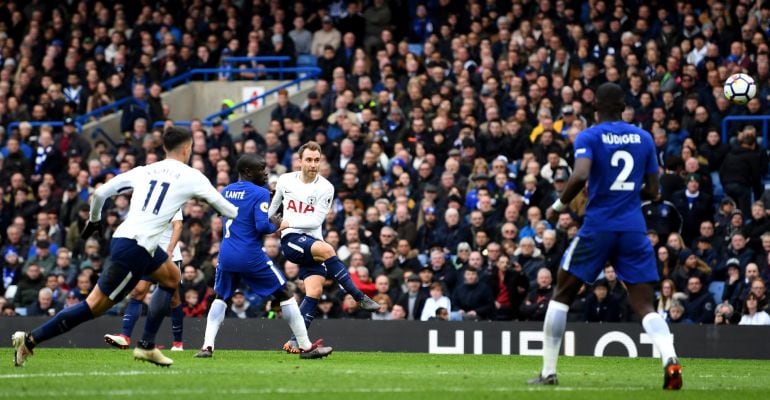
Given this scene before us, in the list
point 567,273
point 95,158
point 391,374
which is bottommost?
point 391,374

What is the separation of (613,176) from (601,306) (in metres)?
9.36

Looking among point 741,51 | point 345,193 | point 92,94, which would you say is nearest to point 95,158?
point 92,94

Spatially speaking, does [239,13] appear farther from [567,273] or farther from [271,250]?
[567,273]

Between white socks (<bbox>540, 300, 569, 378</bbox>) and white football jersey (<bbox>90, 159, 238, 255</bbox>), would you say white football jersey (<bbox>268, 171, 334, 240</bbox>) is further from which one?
white socks (<bbox>540, 300, 569, 378</bbox>)

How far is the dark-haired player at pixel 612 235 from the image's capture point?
10.7m

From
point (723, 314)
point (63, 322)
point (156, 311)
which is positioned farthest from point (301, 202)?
point (723, 314)

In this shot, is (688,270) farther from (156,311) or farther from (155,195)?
(155,195)

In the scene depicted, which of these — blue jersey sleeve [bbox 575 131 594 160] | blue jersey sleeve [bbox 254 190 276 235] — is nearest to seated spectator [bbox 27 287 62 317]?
blue jersey sleeve [bbox 254 190 276 235]

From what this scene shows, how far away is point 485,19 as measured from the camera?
26953 millimetres

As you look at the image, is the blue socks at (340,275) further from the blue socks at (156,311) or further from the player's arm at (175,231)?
the blue socks at (156,311)

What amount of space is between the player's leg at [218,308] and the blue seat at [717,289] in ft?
27.2

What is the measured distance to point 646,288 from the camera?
35.6 feet

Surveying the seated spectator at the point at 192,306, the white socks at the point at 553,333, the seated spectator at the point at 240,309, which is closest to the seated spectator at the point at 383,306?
the seated spectator at the point at 240,309

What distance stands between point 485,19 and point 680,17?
3.86 meters
